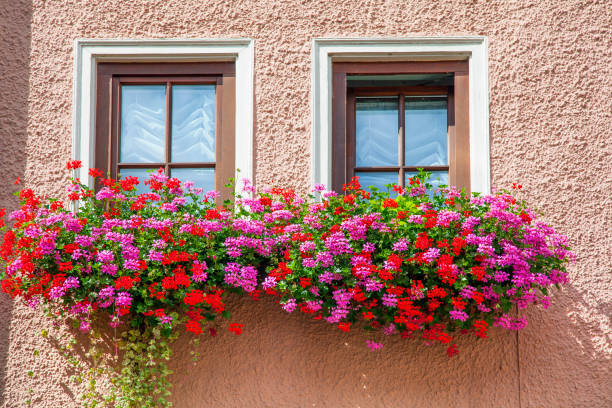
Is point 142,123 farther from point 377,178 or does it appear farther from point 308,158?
point 377,178

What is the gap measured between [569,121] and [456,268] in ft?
4.99

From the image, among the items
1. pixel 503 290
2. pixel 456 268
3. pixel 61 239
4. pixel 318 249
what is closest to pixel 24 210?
pixel 61 239

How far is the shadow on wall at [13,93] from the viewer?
5145mm

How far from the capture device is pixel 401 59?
5.32 meters

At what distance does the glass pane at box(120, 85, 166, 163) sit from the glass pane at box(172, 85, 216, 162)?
0.31 feet

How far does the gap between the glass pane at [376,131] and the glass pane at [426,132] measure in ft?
0.33

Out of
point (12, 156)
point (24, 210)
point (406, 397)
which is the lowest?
point (406, 397)

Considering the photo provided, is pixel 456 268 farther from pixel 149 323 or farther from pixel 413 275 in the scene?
pixel 149 323

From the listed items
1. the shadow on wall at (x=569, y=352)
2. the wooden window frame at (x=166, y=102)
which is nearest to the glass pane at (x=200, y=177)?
the wooden window frame at (x=166, y=102)

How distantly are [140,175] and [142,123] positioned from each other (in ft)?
1.24

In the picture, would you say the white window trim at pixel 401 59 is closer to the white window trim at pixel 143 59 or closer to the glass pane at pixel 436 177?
the glass pane at pixel 436 177

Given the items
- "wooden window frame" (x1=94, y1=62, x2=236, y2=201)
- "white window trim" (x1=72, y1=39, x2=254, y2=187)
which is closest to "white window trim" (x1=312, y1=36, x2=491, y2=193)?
"white window trim" (x1=72, y1=39, x2=254, y2=187)

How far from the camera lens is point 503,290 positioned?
173 inches

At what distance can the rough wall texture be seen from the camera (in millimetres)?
4824
